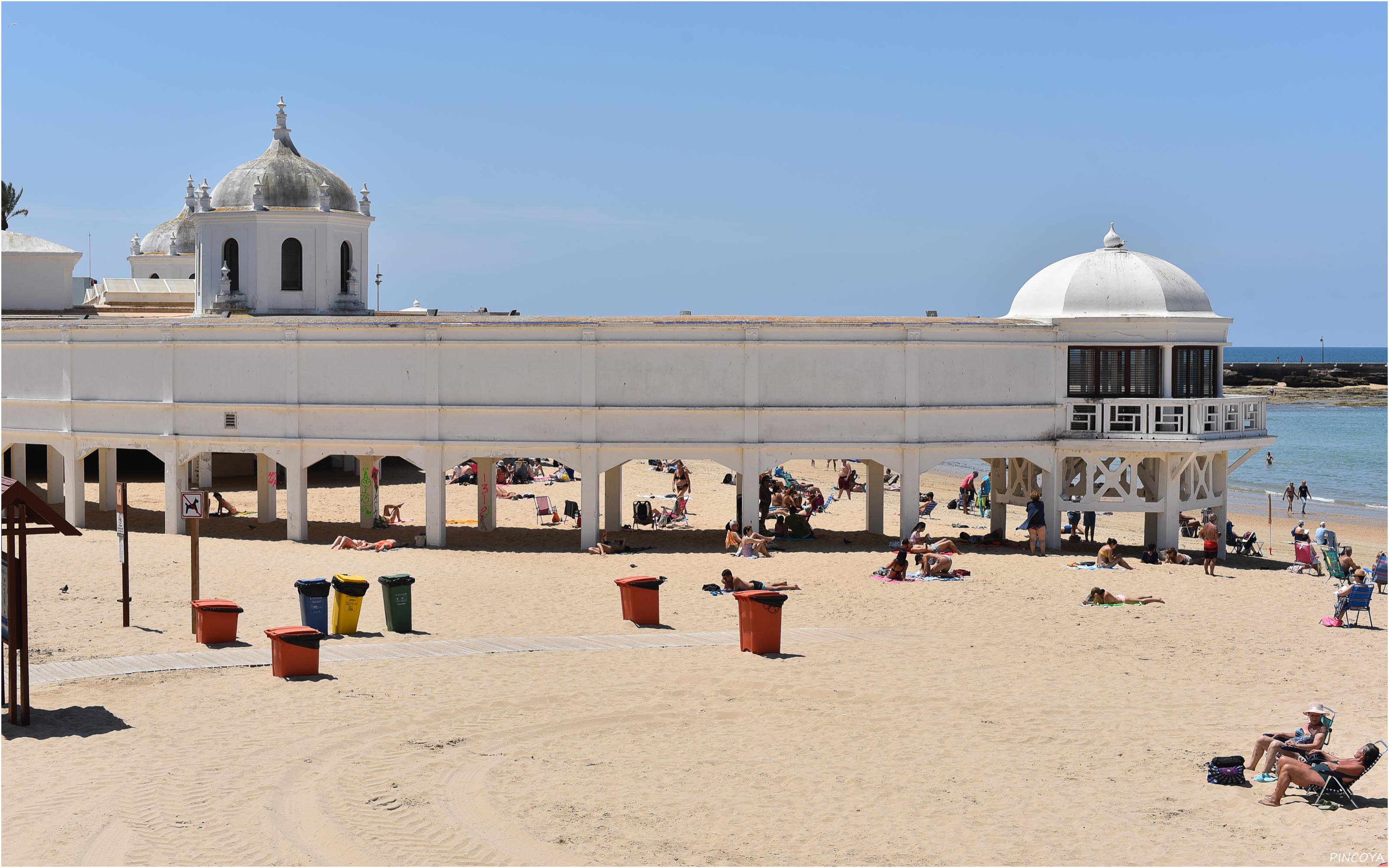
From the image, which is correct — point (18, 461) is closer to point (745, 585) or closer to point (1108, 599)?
point (745, 585)

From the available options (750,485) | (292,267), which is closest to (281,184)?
(292,267)

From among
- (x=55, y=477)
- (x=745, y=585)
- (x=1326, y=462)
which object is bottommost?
(x=1326, y=462)

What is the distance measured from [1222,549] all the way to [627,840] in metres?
21.8

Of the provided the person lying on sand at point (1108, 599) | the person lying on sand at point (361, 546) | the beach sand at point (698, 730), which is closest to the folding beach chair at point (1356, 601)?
the beach sand at point (698, 730)

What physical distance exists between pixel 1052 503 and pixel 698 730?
53.8 feet

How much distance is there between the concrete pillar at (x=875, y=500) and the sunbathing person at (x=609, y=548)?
606 centimetres

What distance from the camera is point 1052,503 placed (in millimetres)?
29844

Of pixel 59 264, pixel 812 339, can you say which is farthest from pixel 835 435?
pixel 59 264

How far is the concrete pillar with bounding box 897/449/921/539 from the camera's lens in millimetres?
28953

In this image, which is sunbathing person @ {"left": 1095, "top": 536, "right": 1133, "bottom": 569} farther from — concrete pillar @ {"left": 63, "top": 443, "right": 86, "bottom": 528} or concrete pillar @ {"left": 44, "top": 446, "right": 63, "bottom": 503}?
concrete pillar @ {"left": 44, "top": 446, "right": 63, "bottom": 503}

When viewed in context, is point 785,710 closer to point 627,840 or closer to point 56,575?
point 627,840

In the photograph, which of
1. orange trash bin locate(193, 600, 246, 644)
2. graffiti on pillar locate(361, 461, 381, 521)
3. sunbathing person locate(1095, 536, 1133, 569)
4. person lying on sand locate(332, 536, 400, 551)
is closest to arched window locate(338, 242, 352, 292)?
graffiti on pillar locate(361, 461, 381, 521)

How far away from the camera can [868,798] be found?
1329cm

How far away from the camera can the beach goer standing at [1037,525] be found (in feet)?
95.6
